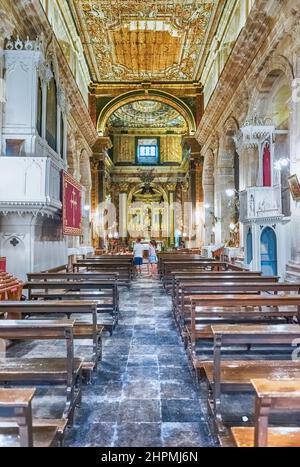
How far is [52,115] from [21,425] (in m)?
8.47

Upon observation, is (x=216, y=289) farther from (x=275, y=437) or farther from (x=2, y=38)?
(x=2, y=38)

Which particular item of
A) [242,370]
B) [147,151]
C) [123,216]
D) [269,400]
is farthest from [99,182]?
[269,400]

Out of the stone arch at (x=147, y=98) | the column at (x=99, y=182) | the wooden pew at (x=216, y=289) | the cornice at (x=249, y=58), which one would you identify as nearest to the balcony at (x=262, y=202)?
the cornice at (x=249, y=58)

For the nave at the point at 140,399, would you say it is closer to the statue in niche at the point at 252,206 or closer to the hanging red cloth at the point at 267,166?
the statue in niche at the point at 252,206

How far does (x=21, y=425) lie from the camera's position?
1.42 metres

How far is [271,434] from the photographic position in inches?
72.5

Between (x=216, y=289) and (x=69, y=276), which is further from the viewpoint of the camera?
(x=69, y=276)

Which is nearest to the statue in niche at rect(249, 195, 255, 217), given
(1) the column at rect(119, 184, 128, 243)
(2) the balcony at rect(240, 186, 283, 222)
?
(2) the balcony at rect(240, 186, 283, 222)

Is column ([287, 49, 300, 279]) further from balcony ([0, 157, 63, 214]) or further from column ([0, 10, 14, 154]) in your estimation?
column ([0, 10, 14, 154])

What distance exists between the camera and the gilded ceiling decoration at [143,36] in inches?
483

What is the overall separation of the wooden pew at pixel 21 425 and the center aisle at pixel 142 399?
0.45 m

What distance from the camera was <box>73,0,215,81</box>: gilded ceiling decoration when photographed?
12273mm
